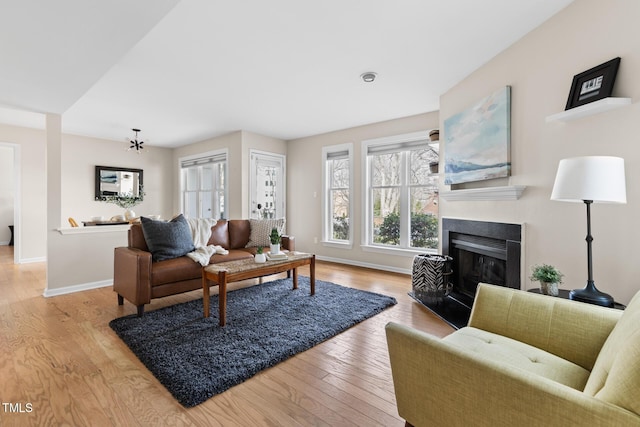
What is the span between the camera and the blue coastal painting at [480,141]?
2555 millimetres

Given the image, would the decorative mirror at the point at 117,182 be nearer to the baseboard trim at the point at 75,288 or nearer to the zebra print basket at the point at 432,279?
the baseboard trim at the point at 75,288

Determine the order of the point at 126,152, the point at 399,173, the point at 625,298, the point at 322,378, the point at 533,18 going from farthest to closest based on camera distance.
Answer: the point at 126,152 < the point at 399,173 < the point at 533,18 < the point at 322,378 < the point at 625,298

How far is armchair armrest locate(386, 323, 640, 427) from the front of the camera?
2.61 ft

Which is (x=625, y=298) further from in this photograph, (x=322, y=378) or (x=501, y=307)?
(x=322, y=378)

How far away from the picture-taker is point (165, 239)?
3.17 metres

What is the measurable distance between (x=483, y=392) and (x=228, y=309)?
251 cm

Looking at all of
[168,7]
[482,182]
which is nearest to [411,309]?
[482,182]

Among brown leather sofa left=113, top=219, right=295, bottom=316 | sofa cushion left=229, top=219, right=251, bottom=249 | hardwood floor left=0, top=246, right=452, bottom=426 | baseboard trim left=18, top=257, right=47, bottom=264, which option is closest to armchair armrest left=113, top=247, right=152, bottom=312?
brown leather sofa left=113, top=219, right=295, bottom=316

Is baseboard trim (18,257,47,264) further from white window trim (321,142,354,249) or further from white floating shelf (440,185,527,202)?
white floating shelf (440,185,527,202)

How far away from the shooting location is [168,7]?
172cm

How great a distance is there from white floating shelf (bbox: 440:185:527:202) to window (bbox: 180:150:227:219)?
4.24m

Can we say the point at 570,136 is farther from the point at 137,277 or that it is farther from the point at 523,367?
the point at 137,277

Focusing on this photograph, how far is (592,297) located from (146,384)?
2571 millimetres

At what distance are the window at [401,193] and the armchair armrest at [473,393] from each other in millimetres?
3507
